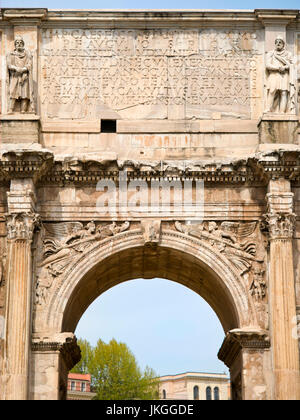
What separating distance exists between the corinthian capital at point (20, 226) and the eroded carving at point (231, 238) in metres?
2.76

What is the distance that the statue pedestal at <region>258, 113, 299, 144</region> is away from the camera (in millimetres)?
17422

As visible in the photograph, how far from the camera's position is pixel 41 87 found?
1808 centimetres

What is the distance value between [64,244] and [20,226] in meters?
0.98

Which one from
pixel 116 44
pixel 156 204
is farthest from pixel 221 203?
pixel 116 44

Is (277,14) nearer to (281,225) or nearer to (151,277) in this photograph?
(281,225)

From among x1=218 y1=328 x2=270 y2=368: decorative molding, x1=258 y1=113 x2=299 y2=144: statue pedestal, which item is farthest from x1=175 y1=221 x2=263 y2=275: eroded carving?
x1=258 y1=113 x2=299 y2=144: statue pedestal

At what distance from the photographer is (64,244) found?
17.3 m

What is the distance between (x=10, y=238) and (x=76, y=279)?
1.45 meters

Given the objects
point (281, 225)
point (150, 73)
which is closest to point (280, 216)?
point (281, 225)

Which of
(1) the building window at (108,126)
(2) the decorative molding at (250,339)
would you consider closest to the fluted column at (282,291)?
(2) the decorative molding at (250,339)
